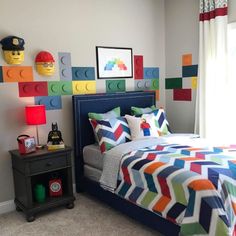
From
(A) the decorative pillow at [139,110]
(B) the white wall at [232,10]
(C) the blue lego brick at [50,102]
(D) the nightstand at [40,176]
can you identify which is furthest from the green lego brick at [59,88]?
(B) the white wall at [232,10]

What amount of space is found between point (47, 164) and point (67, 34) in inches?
61.3

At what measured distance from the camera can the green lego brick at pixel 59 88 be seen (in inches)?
129

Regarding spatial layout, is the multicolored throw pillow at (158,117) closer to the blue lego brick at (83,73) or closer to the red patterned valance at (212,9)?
the blue lego brick at (83,73)

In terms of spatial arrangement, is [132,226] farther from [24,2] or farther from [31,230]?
[24,2]

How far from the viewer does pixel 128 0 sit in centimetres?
384

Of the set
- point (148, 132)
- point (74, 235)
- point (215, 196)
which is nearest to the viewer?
point (215, 196)

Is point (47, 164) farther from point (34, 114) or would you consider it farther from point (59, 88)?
point (59, 88)

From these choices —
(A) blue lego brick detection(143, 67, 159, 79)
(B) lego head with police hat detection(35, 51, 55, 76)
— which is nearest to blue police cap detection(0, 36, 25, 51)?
(B) lego head with police hat detection(35, 51, 55, 76)

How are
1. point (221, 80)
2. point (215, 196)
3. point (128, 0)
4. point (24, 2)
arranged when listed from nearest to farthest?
point (215, 196) < point (24, 2) < point (221, 80) < point (128, 0)

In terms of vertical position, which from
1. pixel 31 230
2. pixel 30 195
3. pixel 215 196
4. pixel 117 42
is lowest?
pixel 31 230

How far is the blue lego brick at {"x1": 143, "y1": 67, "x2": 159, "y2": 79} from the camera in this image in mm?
4156

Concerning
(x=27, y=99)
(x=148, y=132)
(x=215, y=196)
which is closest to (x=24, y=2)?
(x=27, y=99)

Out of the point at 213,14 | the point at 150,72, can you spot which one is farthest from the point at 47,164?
the point at 213,14

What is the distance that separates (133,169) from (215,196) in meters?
0.82
